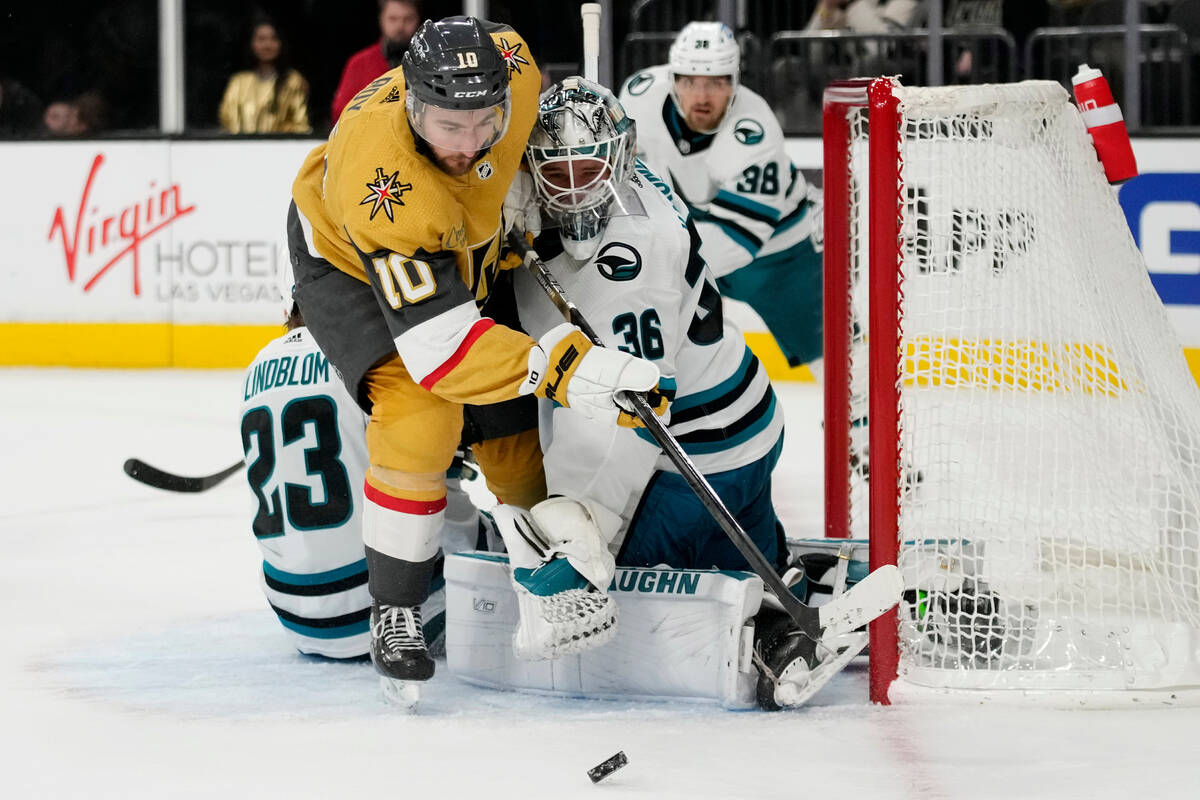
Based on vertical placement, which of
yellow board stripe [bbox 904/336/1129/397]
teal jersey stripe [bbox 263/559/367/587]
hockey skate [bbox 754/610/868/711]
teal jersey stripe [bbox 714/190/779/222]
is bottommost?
hockey skate [bbox 754/610/868/711]

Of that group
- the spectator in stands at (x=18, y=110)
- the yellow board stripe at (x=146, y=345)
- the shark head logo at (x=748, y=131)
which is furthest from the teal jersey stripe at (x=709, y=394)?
the spectator in stands at (x=18, y=110)

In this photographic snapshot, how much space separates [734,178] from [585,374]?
2158 mm

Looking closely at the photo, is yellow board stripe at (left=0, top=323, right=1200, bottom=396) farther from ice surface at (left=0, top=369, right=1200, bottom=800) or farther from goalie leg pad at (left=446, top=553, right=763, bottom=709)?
goalie leg pad at (left=446, top=553, right=763, bottom=709)

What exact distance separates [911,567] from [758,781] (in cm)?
48

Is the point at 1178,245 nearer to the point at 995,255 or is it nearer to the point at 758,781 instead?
the point at 995,255

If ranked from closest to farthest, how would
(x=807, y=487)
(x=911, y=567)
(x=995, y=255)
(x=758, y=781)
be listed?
(x=758, y=781)
(x=911, y=567)
(x=995, y=255)
(x=807, y=487)

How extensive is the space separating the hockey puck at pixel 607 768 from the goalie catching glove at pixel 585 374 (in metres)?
0.45

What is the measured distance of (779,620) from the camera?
8.16 ft

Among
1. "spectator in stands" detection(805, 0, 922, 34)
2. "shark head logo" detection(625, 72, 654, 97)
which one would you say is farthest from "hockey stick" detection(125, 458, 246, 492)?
"spectator in stands" detection(805, 0, 922, 34)

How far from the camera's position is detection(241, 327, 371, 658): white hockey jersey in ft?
8.63

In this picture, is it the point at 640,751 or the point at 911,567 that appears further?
the point at 911,567

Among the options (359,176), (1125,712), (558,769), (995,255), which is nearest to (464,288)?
(359,176)

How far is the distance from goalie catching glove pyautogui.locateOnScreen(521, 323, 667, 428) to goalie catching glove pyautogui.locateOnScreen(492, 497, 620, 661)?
17 cm

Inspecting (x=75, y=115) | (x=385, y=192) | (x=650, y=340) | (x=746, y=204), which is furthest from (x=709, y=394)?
(x=75, y=115)
